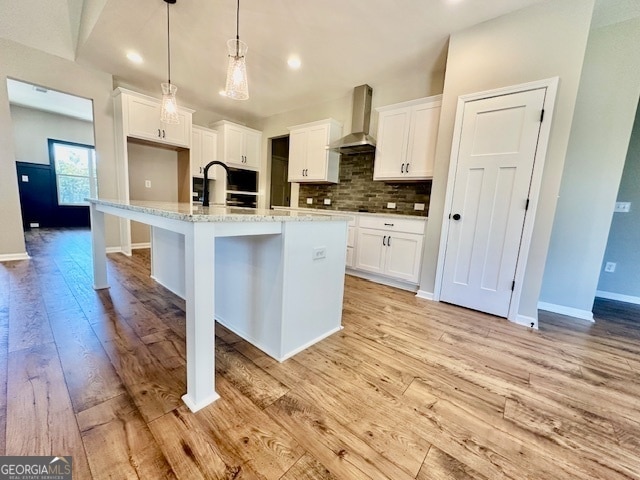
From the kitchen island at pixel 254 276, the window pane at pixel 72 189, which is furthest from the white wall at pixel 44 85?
the window pane at pixel 72 189

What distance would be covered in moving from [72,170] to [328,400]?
8556 mm

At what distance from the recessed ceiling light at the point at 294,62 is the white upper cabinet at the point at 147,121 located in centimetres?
207

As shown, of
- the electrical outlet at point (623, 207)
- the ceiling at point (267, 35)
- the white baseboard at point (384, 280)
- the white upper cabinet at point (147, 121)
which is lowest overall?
the white baseboard at point (384, 280)

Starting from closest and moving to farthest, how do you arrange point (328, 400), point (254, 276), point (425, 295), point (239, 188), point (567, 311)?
point (328, 400) → point (254, 276) → point (567, 311) → point (425, 295) → point (239, 188)

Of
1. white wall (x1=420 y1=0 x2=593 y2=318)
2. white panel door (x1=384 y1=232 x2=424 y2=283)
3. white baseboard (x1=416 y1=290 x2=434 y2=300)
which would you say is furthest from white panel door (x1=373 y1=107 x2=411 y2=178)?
white baseboard (x1=416 y1=290 x2=434 y2=300)

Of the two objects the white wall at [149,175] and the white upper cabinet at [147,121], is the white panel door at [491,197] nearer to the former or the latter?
the white upper cabinet at [147,121]

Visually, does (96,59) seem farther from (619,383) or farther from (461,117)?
(619,383)

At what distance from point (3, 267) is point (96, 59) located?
2.84m

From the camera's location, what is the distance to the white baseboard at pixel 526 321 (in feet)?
7.11

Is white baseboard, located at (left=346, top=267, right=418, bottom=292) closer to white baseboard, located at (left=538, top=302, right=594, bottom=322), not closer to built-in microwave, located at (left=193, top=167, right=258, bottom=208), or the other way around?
white baseboard, located at (left=538, top=302, right=594, bottom=322)

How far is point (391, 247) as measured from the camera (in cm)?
306

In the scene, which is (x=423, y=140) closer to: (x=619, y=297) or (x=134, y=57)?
(x=619, y=297)

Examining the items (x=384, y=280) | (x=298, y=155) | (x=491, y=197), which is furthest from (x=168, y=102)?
(x=491, y=197)

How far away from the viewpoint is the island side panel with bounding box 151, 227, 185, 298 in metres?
2.31
